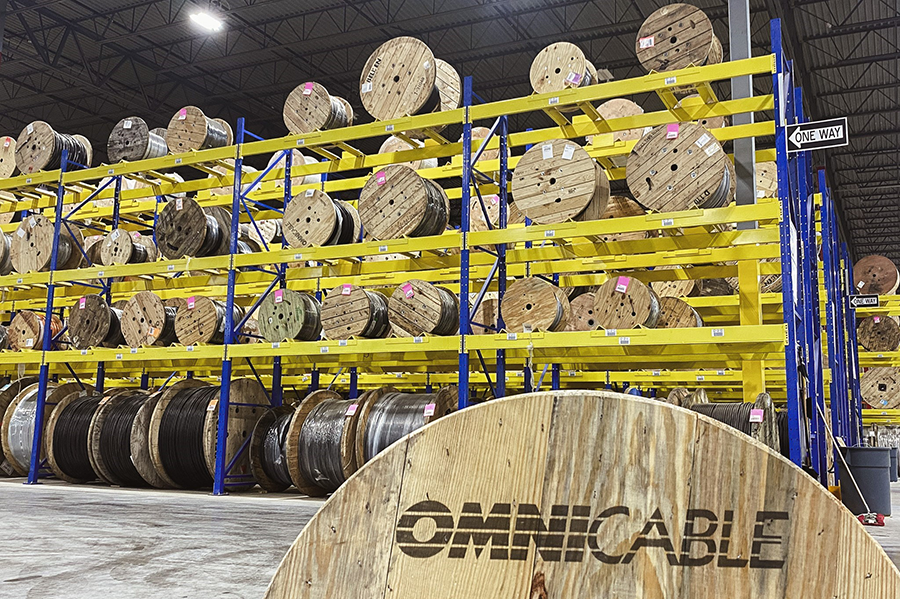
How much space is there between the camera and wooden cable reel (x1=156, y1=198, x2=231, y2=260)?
970 centimetres

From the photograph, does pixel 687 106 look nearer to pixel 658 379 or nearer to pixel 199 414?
pixel 658 379

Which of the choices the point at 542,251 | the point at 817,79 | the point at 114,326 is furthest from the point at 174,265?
the point at 817,79

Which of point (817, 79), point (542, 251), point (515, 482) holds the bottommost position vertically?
point (515, 482)

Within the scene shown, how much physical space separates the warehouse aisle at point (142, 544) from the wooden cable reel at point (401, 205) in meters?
2.79

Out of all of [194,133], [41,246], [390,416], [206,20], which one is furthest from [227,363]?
[206,20]

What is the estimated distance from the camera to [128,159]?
1062 centimetres

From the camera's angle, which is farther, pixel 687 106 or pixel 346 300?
pixel 346 300

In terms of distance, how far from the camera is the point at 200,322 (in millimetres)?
9570

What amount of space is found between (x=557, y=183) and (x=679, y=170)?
42.6 inches

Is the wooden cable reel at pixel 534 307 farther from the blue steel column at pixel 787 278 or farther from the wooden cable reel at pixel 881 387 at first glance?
the wooden cable reel at pixel 881 387

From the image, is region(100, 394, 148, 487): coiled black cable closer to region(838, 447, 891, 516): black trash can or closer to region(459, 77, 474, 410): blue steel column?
region(459, 77, 474, 410): blue steel column

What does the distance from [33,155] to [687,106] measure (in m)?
8.74

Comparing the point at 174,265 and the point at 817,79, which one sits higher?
the point at 817,79

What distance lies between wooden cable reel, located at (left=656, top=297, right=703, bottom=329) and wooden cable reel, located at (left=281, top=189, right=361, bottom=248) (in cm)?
349
